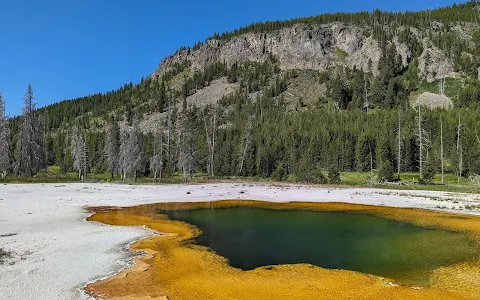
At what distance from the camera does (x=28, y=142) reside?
60469 millimetres

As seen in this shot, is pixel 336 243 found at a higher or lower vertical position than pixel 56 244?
lower

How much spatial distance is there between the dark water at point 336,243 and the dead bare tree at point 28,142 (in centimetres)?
4474

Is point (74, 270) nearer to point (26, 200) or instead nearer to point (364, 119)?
point (26, 200)

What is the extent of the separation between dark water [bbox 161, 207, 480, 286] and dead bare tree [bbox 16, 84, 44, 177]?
44.7 meters

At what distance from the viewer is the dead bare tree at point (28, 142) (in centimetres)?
6060

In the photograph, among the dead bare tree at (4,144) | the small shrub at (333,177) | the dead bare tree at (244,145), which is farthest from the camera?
the dead bare tree at (244,145)

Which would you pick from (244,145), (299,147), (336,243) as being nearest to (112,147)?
(244,145)

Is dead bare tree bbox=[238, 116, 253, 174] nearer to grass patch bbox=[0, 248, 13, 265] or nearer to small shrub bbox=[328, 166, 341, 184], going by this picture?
small shrub bbox=[328, 166, 341, 184]

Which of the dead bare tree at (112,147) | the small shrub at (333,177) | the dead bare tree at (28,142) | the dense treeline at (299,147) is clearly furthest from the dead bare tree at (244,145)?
the dead bare tree at (28,142)

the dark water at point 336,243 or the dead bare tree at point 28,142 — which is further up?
the dead bare tree at point 28,142

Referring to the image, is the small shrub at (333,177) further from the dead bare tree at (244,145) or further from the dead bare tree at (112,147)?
the dead bare tree at (112,147)

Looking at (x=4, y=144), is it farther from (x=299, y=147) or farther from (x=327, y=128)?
(x=327, y=128)

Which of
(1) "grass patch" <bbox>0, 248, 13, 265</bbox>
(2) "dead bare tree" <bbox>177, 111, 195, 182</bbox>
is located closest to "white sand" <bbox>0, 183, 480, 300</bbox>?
(1) "grass patch" <bbox>0, 248, 13, 265</bbox>

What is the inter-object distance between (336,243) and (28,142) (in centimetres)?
5961
